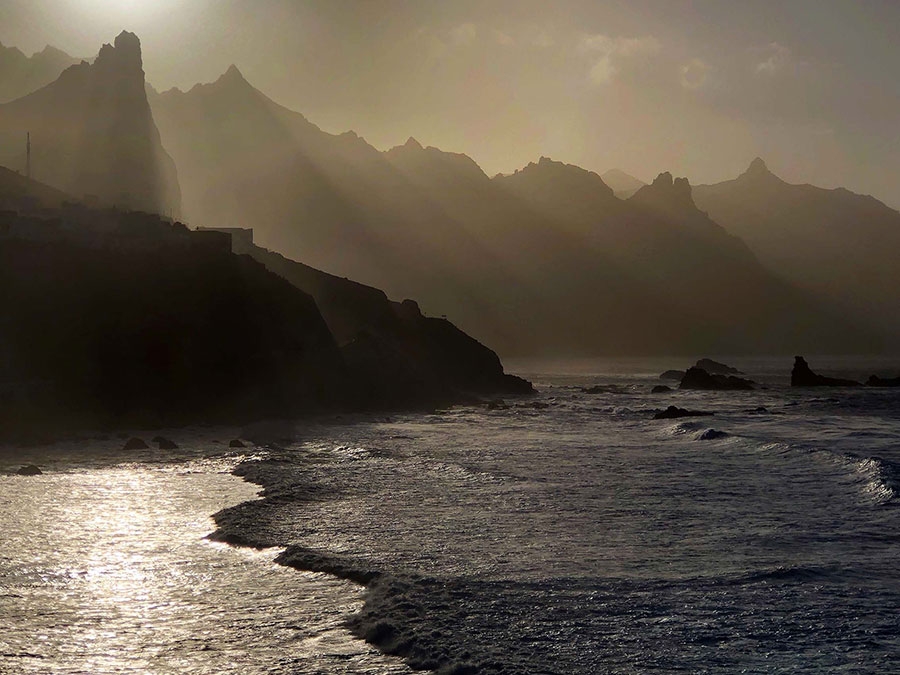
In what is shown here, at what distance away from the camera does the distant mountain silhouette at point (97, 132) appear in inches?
4764

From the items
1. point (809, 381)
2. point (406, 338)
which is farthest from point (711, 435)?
point (809, 381)

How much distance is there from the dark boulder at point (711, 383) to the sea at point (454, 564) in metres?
68.2

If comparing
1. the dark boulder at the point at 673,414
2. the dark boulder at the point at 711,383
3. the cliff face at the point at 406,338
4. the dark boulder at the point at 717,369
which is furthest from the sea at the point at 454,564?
the dark boulder at the point at 717,369

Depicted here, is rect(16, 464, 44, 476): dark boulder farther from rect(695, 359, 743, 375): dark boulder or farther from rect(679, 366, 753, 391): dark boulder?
rect(695, 359, 743, 375): dark boulder

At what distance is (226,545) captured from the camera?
1942 cm

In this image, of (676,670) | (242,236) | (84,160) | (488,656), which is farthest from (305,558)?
(84,160)

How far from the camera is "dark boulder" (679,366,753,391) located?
10312cm

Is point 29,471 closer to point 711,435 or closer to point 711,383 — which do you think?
point 711,435

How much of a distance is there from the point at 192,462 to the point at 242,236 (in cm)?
6086

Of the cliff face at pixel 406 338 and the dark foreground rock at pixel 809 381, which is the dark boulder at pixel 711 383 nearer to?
the dark foreground rock at pixel 809 381

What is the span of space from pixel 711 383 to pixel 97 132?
291ft

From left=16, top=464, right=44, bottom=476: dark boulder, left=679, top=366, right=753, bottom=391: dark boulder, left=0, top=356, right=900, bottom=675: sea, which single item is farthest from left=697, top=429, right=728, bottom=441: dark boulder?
left=679, top=366, right=753, bottom=391: dark boulder

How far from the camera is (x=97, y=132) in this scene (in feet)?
413

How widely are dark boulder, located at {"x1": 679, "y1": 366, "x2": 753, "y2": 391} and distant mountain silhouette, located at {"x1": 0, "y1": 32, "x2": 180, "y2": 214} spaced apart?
73.1m
